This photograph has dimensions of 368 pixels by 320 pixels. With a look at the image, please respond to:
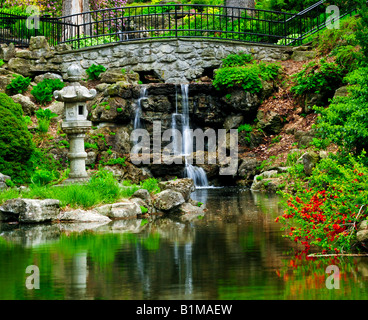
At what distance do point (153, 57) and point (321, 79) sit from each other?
639 cm

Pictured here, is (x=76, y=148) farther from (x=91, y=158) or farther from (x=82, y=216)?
(x=91, y=158)

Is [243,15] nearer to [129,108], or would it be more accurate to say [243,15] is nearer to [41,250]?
[129,108]

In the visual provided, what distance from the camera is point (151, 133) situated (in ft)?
65.1

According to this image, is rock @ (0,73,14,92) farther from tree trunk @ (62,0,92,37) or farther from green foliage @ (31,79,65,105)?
tree trunk @ (62,0,92,37)

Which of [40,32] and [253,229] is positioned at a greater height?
[40,32]

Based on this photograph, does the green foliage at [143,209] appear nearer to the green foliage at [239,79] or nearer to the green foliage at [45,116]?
the green foliage at [45,116]

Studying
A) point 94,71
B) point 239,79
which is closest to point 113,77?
point 94,71

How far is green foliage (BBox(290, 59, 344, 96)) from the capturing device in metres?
18.7

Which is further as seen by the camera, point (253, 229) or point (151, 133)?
point (151, 133)

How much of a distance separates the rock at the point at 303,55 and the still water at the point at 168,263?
41.2 ft

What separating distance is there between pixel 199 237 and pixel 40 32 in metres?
17.2

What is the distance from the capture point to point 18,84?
20.0 meters

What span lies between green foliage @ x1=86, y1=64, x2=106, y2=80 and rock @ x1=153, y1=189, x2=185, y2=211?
10.6 m
